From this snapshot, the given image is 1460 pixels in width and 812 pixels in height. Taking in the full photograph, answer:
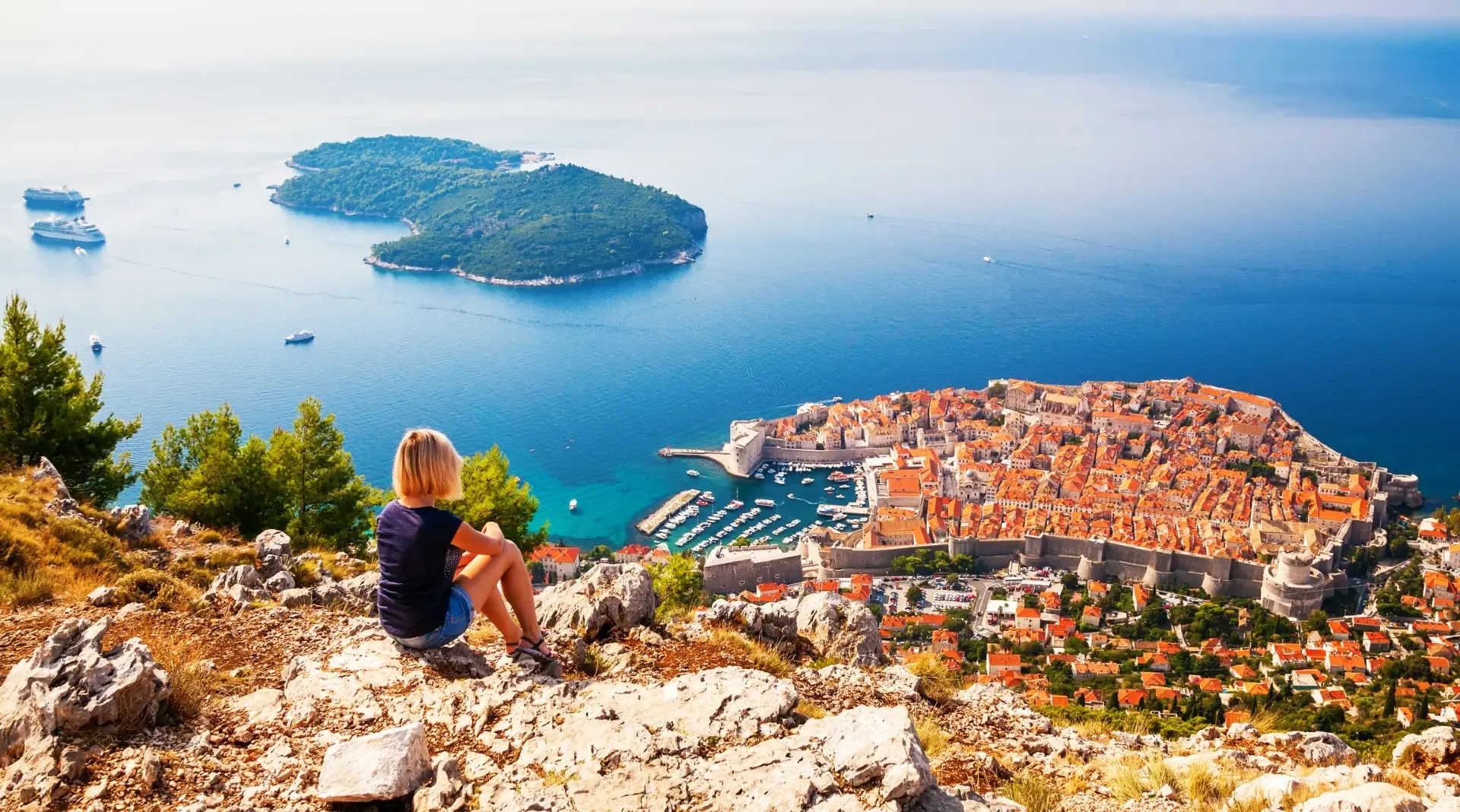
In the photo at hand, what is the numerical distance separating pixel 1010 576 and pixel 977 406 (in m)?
12.6

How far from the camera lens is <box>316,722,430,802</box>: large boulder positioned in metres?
2.74

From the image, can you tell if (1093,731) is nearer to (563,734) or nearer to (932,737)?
(932,737)

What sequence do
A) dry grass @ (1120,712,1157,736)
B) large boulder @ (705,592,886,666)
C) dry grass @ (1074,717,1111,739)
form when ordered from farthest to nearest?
large boulder @ (705,592,886,666) < dry grass @ (1120,712,1157,736) < dry grass @ (1074,717,1111,739)

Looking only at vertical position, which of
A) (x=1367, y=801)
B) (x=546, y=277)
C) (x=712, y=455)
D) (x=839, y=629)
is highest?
(x=1367, y=801)

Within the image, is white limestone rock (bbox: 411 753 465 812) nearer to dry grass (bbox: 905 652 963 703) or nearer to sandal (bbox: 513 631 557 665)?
sandal (bbox: 513 631 557 665)

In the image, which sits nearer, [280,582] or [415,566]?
[415,566]

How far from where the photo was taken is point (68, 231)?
49000 mm

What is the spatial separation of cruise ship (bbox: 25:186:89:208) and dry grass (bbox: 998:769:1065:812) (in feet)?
214

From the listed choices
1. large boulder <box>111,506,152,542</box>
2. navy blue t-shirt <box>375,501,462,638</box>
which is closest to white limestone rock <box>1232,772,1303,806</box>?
navy blue t-shirt <box>375,501,462,638</box>

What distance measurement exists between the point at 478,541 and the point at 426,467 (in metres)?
0.34

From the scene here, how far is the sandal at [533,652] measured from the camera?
3701mm

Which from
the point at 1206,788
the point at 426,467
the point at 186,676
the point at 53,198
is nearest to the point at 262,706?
the point at 186,676

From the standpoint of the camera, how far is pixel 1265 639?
1858 cm

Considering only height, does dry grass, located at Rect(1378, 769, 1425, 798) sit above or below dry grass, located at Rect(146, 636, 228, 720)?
below
